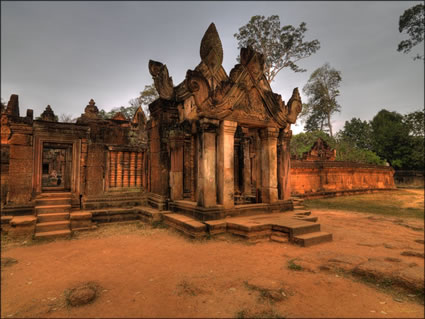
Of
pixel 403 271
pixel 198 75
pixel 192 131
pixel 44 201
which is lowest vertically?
pixel 403 271

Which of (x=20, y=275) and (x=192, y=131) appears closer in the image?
(x=20, y=275)

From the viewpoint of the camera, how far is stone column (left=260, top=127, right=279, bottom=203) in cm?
740

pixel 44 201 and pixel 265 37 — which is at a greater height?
pixel 265 37

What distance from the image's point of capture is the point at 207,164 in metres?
6.37

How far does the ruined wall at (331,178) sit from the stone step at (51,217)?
11.8 metres

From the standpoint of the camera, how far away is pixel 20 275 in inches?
145

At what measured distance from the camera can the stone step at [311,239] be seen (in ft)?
15.9

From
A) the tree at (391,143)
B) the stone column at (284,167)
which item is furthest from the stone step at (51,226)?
the tree at (391,143)

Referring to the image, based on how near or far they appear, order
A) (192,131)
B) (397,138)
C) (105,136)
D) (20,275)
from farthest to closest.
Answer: (397,138) → (105,136) → (192,131) → (20,275)

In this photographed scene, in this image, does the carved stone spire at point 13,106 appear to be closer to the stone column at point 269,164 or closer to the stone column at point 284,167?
the stone column at point 269,164

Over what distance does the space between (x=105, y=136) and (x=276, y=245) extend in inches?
278

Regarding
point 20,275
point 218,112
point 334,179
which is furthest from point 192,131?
point 334,179

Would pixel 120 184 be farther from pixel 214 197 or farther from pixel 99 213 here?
pixel 214 197

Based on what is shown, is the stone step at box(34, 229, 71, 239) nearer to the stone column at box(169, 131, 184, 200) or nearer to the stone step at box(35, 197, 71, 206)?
the stone step at box(35, 197, 71, 206)
